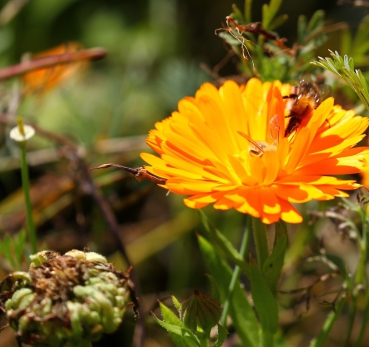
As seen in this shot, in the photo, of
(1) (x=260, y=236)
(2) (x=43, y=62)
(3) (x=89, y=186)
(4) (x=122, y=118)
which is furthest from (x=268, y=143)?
(4) (x=122, y=118)

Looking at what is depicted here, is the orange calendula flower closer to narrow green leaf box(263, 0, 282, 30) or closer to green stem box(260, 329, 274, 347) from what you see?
narrow green leaf box(263, 0, 282, 30)

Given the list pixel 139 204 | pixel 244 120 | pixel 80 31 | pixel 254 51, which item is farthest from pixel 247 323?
pixel 80 31

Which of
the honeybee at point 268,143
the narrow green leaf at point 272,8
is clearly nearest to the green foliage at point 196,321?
the honeybee at point 268,143

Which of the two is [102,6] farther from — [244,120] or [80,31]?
[244,120]

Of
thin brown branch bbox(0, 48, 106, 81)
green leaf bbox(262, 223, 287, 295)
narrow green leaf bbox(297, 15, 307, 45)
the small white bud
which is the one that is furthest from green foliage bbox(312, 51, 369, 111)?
thin brown branch bbox(0, 48, 106, 81)

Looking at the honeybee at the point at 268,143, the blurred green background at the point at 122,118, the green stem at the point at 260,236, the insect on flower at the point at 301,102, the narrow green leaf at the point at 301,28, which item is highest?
the narrow green leaf at the point at 301,28

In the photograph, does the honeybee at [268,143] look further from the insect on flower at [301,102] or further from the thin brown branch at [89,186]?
the thin brown branch at [89,186]

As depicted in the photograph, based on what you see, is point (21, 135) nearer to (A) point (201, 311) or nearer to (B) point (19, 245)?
(B) point (19, 245)
